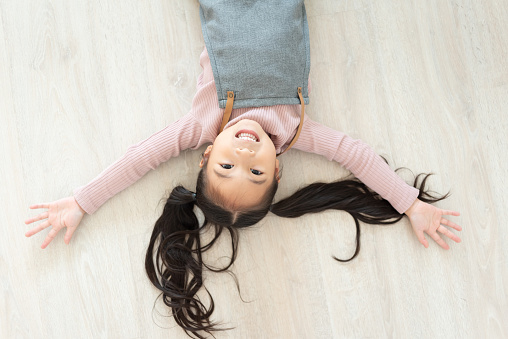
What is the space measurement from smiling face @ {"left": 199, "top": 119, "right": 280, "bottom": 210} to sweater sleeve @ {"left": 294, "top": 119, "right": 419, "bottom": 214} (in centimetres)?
18

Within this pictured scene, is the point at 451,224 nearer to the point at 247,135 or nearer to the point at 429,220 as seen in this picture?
the point at 429,220

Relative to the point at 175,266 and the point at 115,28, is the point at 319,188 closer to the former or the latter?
the point at 175,266

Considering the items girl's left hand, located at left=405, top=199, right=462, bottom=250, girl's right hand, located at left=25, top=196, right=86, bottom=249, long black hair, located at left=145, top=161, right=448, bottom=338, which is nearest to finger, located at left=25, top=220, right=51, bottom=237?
girl's right hand, located at left=25, top=196, right=86, bottom=249

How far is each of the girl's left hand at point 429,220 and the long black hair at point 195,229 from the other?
0.10ft

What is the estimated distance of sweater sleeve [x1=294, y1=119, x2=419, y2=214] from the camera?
1.05 metres

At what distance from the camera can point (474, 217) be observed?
110 centimetres

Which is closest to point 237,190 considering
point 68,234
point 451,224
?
point 68,234

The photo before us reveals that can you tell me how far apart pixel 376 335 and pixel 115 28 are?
3.38ft

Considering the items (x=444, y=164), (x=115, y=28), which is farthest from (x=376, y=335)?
(x=115, y=28)

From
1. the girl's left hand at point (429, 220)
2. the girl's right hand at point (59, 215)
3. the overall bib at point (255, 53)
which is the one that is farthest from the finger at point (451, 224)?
the girl's right hand at point (59, 215)

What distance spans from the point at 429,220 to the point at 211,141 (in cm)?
58

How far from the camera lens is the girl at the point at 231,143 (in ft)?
3.21

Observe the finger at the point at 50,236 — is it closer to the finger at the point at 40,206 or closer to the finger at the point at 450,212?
the finger at the point at 40,206

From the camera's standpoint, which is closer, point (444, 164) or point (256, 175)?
point (256, 175)
